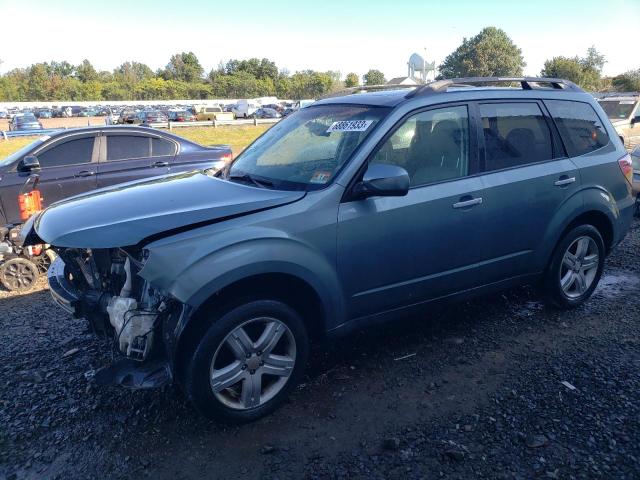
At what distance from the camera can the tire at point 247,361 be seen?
9.18 ft

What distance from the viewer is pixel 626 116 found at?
47.6 feet

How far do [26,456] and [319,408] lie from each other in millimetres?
1685

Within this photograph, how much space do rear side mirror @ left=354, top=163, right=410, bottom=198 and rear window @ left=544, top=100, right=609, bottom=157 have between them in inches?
77.6

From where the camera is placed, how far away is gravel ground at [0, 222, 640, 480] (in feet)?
8.92

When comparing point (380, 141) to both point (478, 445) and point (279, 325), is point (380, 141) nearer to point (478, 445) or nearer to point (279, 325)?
point (279, 325)

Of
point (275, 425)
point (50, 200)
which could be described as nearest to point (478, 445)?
point (275, 425)

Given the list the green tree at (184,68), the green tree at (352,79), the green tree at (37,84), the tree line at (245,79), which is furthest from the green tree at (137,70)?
the green tree at (352,79)

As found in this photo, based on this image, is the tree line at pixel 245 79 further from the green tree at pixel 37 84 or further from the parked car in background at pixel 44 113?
the parked car in background at pixel 44 113

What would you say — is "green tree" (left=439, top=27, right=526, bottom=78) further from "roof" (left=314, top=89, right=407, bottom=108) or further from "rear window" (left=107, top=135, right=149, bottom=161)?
"roof" (left=314, top=89, right=407, bottom=108)

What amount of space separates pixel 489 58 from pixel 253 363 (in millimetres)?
90552

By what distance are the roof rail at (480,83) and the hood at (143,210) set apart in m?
1.30

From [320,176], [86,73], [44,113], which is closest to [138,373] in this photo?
[320,176]

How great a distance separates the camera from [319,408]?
3234 millimetres

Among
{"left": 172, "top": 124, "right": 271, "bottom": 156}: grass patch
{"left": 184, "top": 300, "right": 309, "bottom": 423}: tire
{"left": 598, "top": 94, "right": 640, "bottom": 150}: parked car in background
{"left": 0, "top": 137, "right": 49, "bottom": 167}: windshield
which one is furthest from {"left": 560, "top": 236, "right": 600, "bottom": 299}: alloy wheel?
{"left": 172, "top": 124, "right": 271, "bottom": 156}: grass patch
